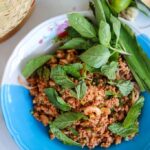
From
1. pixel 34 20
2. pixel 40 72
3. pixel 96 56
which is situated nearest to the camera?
pixel 96 56

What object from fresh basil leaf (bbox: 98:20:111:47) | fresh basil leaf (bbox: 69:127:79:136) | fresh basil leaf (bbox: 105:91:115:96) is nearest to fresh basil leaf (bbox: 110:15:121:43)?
fresh basil leaf (bbox: 98:20:111:47)

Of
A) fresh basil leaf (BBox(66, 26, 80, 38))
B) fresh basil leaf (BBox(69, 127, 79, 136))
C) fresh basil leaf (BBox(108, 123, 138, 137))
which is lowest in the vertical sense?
fresh basil leaf (BBox(108, 123, 138, 137))

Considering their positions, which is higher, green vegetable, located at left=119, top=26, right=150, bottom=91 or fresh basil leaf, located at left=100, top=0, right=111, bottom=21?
fresh basil leaf, located at left=100, top=0, right=111, bottom=21

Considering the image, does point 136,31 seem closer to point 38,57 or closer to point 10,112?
point 38,57

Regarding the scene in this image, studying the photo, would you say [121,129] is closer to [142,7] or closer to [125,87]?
[125,87]

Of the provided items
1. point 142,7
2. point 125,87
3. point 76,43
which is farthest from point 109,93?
point 142,7

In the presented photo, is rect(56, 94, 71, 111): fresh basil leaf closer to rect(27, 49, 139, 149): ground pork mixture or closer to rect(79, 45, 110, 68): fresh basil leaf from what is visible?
rect(27, 49, 139, 149): ground pork mixture
